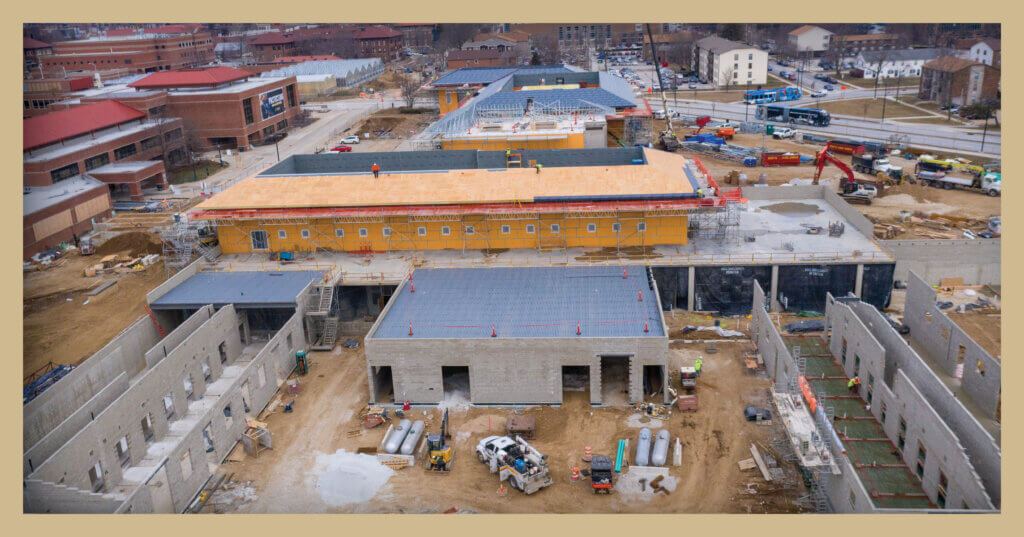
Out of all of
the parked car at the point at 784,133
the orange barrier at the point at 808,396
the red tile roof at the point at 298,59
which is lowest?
the orange barrier at the point at 808,396

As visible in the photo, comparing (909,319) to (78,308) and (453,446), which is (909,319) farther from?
(78,308)

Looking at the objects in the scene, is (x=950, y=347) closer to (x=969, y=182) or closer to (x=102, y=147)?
(x=969, y=182)

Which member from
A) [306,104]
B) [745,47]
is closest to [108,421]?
[306,104]

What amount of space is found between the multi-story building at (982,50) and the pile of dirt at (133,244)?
104 metres

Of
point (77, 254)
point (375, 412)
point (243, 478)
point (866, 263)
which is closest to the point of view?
point (243, 478)

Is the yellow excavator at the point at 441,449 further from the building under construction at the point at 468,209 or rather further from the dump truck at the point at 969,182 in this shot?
the dump truck at the point at 969,182

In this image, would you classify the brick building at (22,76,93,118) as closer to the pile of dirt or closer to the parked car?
the pile of dirt

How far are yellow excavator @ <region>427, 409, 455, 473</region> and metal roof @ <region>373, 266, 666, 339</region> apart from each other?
14.5ft

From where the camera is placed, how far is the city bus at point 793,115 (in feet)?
292

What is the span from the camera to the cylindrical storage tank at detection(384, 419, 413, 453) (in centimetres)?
2894

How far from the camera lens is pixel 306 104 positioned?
122m

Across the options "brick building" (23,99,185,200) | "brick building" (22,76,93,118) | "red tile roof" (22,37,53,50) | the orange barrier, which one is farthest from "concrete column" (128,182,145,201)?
"red tile roof" (22,37,53,50)

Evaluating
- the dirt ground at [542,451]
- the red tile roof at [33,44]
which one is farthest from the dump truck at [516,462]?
the red tile roof at [33,44]

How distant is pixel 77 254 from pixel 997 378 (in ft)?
179
